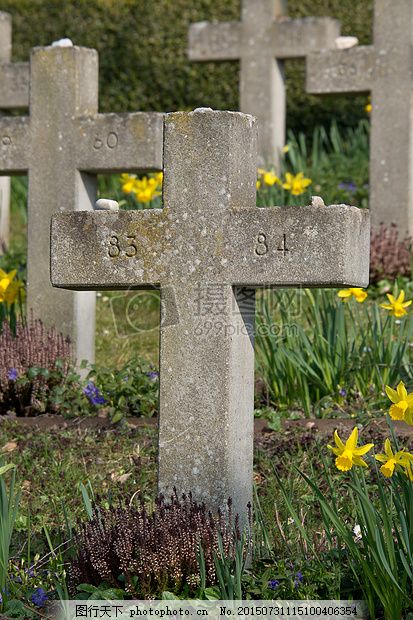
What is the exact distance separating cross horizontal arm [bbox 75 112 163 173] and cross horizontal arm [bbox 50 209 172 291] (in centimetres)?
231

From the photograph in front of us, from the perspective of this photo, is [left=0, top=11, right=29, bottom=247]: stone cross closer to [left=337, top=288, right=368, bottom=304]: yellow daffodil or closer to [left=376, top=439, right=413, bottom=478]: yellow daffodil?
[left=337, top=288, right=368, bottom=304]: yellow daffodil

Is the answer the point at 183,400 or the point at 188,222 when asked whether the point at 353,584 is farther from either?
the point at 188,222

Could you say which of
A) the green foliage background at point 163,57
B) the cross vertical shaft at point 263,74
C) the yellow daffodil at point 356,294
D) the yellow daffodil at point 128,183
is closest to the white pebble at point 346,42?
the cross vertical shaft at point 263,74

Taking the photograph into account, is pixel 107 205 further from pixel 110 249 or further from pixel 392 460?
pixel 392 460

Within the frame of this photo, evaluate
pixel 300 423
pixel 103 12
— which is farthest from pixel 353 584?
pixel 103 12

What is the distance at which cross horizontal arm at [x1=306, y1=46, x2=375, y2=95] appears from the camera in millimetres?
8344

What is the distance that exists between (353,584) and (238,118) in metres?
1.49

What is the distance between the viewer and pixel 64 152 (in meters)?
6.27

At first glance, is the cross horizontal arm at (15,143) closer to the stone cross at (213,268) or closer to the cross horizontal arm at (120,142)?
the cross horizontal arm at (120,142)

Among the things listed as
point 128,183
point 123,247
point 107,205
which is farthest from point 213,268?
point 128,183

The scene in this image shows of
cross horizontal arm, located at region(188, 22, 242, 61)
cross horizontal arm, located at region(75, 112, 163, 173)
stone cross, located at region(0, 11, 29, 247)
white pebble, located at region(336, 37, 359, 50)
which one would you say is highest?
cross horizontal arm, located at region(188, 22, 242, 61)

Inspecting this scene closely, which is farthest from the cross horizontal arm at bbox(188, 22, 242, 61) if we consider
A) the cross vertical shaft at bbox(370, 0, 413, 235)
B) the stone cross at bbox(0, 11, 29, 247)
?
the stone cross at bbox(0, 11, 29, 247)

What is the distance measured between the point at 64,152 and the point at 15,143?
32cm

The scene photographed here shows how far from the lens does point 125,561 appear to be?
10.5 ft
